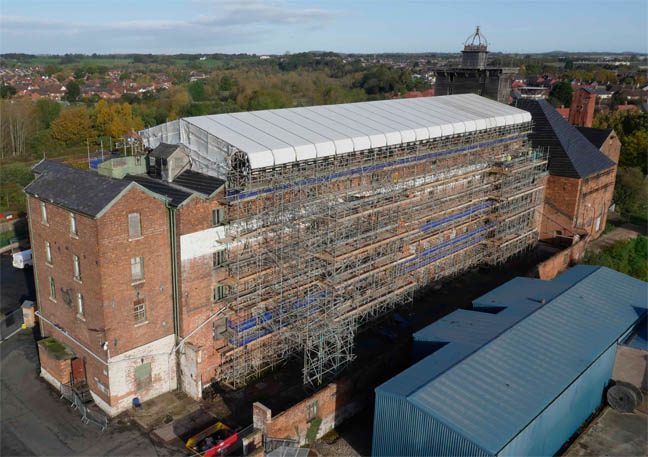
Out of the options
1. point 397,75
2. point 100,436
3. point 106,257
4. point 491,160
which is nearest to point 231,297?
point 106,257

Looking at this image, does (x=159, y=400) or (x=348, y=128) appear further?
(x=348, y=128)

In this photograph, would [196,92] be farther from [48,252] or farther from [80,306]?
[80,306]

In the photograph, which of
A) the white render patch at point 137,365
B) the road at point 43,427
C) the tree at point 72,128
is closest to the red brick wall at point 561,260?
the white render patch at point 137,365

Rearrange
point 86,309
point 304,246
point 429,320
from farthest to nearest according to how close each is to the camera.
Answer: point 429,320
point 304,246
point 86,309

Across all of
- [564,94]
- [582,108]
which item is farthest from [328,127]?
[564,94]

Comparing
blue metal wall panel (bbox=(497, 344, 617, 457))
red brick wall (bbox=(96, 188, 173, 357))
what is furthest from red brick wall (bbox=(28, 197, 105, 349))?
blue metal wall panel (bbox=(497, 344, 617, 457))

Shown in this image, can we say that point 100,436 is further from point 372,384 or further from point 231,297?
point 372,384
